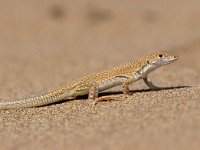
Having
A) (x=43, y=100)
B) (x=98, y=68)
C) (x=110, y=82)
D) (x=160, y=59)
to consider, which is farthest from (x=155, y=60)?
(x=98, y=68)

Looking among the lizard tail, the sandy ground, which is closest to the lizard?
the lizard tail

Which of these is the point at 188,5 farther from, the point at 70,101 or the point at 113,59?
the point at 70,101

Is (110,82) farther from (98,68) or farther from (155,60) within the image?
(98,68)

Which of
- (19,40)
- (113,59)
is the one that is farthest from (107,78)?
(19,40)

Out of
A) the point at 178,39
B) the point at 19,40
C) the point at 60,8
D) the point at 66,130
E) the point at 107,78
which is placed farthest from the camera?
the point at 60,8

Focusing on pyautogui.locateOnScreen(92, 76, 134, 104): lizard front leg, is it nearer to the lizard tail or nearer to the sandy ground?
the sandy ground
